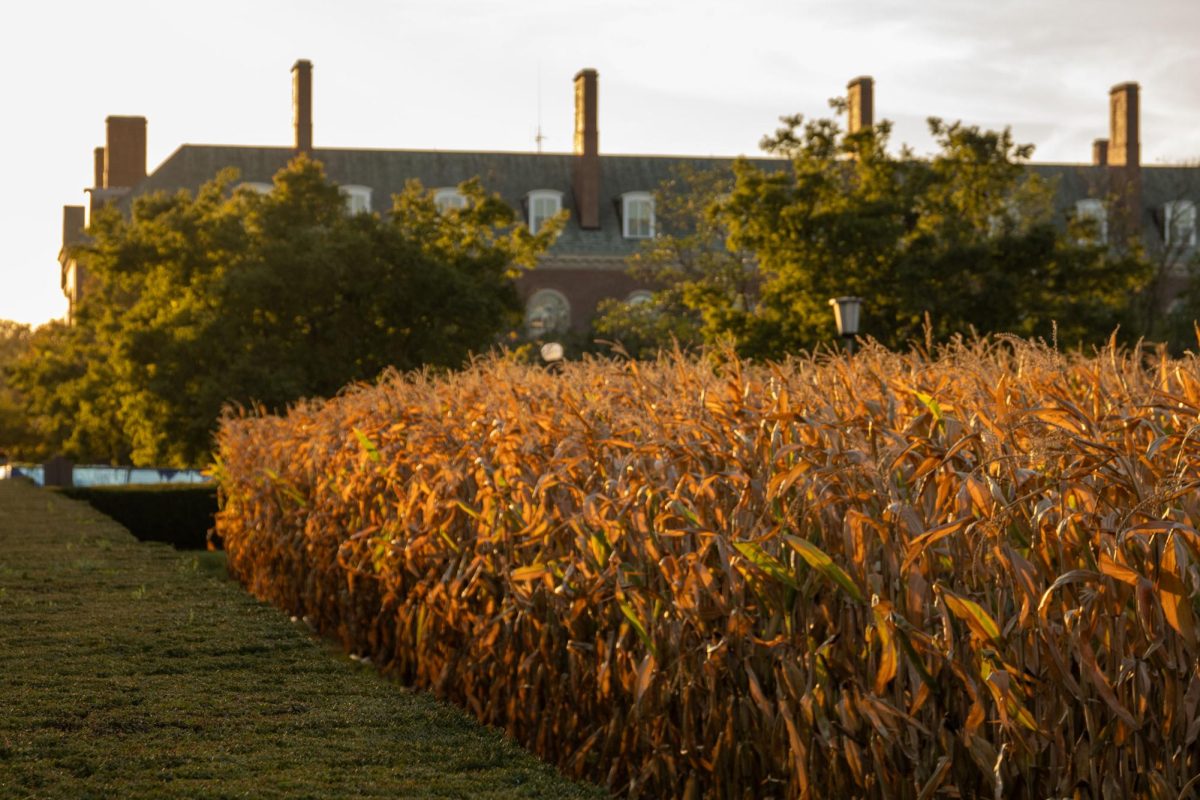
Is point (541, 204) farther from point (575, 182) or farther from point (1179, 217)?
point (1179, 217)

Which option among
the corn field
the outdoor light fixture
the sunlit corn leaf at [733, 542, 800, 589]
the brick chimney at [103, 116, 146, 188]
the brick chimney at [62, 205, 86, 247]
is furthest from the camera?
the brick chimney at [62, 205, 86, 247]

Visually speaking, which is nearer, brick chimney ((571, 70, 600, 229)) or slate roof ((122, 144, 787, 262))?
slate roof ((122, 144, 787, 262))

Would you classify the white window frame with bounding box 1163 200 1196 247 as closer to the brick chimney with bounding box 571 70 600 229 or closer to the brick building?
the brick building

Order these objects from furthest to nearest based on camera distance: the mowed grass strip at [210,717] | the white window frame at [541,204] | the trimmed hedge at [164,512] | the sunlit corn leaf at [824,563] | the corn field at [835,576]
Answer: the white window frame at [541,204]
the trimmed hedge at [164,512]
the mowed grass strip at [210,717]
the sunlit corn leaf at [824,563]
the corn field at [835,576]

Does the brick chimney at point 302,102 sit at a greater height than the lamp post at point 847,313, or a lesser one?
greater

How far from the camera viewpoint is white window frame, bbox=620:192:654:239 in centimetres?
5562

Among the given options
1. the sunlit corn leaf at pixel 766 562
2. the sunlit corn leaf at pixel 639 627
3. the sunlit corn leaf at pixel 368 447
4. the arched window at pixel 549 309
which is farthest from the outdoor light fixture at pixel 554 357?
the arched window at pixel 549 309

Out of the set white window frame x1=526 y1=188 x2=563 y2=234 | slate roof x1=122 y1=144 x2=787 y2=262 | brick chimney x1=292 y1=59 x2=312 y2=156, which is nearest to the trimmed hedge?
slate roof x1=122 y1=144 x2=787 y2=262

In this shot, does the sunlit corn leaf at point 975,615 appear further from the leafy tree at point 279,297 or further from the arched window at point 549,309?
the arched window at point 549,309

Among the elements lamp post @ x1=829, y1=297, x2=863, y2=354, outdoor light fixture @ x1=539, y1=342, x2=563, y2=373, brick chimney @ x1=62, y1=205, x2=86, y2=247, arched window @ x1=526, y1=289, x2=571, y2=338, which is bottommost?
outdoor light fixture @ x1=539, y1=342, x2=563, y2=373

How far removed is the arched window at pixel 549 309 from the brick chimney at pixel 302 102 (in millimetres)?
9558

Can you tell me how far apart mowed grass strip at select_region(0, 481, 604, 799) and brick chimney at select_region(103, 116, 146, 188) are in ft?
171

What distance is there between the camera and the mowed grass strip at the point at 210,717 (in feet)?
16.6

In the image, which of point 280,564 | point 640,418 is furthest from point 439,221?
point 640,418
